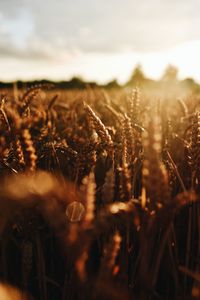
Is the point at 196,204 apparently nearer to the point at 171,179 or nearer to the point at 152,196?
the point at 171,179

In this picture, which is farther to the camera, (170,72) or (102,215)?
(170,72)

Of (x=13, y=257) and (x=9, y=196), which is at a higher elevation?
(x=9, y=196)

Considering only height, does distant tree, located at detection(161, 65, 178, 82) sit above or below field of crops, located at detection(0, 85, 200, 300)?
above

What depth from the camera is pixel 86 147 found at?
3.54ft

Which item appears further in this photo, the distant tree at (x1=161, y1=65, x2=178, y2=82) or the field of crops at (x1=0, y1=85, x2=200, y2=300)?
the distant tree at (x1=161, y1=65, x2=178, y2=82)

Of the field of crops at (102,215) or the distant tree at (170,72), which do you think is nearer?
the field of crops at (102,215)

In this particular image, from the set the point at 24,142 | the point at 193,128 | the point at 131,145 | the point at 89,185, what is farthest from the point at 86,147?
the point at 89,185

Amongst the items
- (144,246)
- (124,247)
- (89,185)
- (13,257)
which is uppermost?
(89,185)

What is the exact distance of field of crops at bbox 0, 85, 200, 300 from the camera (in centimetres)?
53

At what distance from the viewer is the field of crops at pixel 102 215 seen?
0.53 m

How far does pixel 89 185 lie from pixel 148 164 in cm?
10

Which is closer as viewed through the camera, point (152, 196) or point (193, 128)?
point (152, 196)

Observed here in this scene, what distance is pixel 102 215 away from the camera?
53 cm

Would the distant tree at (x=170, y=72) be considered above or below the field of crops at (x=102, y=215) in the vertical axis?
above
